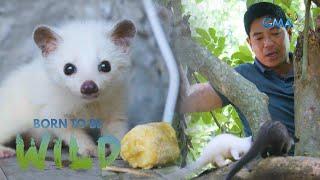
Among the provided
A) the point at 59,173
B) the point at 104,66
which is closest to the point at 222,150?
the point at 104,66

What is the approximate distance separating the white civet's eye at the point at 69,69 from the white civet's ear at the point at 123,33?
19 cm

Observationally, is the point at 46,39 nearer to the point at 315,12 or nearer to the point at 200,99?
the point at 200,99

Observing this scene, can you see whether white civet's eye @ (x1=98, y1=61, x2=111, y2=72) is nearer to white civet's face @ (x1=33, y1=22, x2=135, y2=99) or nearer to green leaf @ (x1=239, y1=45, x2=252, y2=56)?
white civet's face @ (x1=33, y1=22, x2=135, y2=99)

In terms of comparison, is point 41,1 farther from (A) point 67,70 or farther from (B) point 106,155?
(B) point 106,155

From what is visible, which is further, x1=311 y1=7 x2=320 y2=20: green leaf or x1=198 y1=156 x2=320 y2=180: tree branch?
x1=311 y1=7 x2=320 y2=20: green leaf

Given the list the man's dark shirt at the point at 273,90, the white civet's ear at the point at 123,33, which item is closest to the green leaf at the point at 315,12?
the man's dark shirt at the point at 273,90

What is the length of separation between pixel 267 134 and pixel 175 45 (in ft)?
1.63

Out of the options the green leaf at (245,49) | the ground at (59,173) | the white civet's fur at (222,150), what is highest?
the green leaf at (245,49)

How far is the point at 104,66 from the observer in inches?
78.8

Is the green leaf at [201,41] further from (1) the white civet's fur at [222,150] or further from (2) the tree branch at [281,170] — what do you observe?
(2) the tree branch at [281,170]

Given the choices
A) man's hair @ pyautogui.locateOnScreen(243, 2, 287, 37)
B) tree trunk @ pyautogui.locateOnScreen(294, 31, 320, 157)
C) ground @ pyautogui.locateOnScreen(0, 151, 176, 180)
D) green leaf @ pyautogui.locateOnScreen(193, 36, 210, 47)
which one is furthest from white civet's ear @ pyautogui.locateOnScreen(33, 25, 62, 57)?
tree trunk @ pyautogui.locateOnScreen(294, 31, 320, 157)

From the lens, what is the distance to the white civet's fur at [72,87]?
2.00 m

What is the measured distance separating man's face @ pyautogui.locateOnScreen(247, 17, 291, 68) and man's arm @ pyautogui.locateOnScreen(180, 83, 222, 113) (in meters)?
0.24

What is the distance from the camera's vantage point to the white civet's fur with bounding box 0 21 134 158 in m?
2.00
